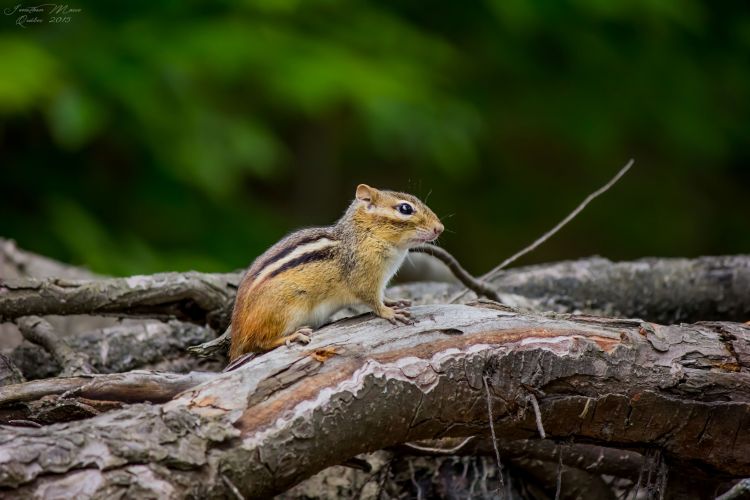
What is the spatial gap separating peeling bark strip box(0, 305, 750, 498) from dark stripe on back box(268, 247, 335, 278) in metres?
0.33

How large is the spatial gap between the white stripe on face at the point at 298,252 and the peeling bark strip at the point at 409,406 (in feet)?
1.14

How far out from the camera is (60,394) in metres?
3.09

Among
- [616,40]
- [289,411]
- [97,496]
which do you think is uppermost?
[616,40]

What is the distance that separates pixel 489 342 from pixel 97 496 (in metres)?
1.26

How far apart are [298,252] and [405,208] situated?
51cm

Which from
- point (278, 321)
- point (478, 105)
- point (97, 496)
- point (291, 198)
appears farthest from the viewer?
point (291, 198)

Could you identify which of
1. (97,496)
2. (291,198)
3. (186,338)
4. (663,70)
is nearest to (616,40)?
(663,70)

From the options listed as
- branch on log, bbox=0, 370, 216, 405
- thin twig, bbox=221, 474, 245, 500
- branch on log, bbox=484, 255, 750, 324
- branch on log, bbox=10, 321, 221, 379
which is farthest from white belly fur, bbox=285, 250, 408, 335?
branch on log, bbox=484, 255, 750, 324

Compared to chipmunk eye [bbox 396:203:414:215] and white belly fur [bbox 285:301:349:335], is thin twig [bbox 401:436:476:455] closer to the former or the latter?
white belly fur [bbox 285:301:349:335]

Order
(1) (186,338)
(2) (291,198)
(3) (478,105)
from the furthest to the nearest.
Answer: (2) (291,198) → (3) (478,105) → (1) (186,338)

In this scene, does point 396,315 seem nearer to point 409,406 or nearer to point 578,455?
point 409,406

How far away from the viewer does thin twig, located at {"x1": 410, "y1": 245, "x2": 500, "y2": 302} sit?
165 inches

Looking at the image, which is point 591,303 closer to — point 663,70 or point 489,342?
point 489,342

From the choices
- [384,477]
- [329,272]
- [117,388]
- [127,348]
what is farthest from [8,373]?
[384,477]
